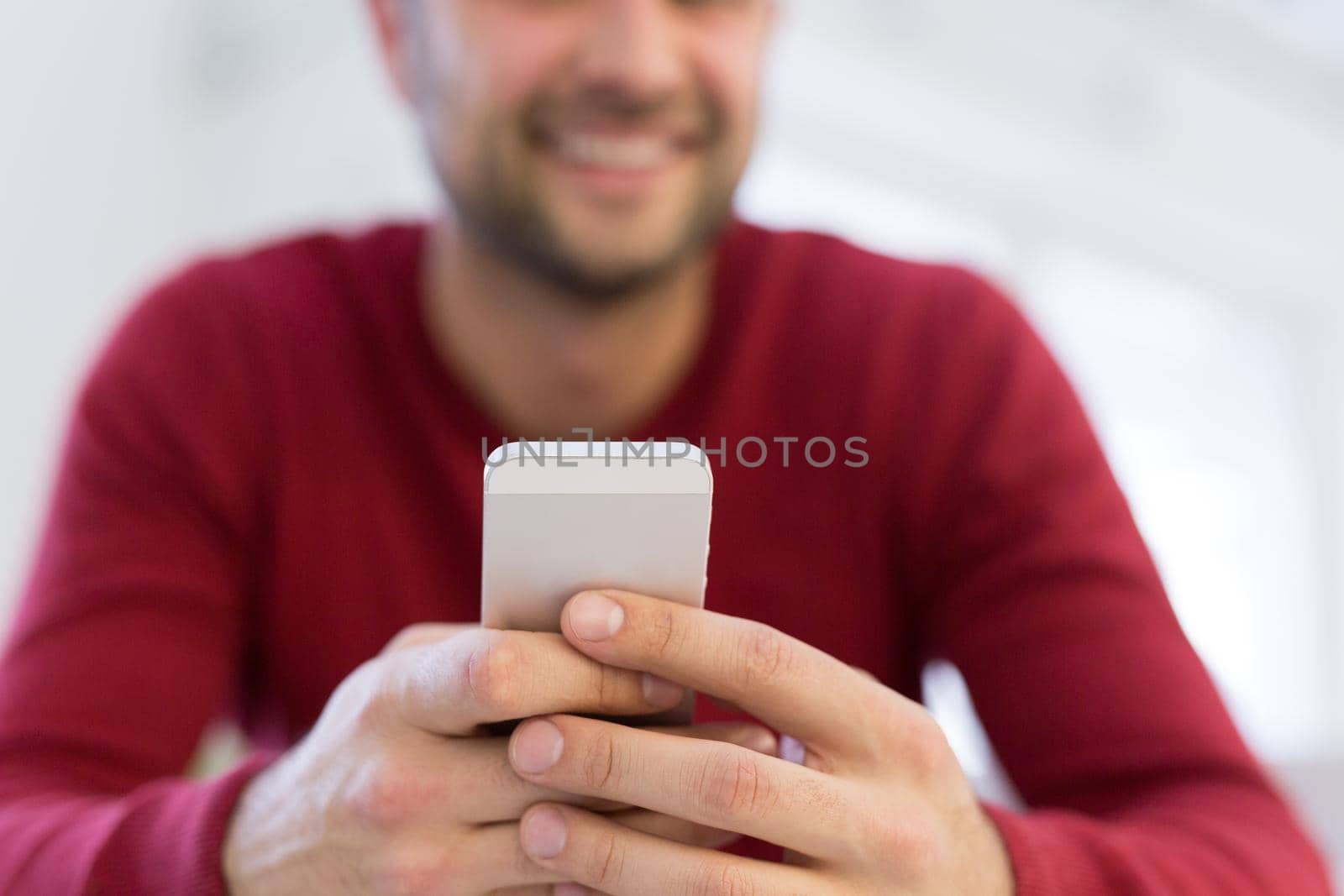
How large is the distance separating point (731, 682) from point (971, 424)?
0.32 metres

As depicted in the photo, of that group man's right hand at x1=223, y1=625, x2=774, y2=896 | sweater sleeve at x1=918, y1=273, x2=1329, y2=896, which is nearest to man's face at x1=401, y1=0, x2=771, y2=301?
sweater sleeve at x1=918, y1=273, x2=1329, y2=896

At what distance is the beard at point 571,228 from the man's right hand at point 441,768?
0.31 meters

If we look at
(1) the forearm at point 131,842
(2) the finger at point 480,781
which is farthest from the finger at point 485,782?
(1) the forearm at point 131,842

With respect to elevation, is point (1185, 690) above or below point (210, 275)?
below

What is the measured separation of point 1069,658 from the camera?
1.81 feet

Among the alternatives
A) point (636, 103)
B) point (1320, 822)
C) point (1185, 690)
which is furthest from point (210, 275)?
point (1320, 822)

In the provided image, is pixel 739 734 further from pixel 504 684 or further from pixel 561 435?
pixel 561 435

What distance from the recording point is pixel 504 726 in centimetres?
38

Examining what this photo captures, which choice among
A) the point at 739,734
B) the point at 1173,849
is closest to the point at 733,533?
the point at 739,734

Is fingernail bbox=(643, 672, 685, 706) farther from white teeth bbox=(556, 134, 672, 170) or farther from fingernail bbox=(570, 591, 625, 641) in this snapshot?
white teeth bbox=(556, 134, 672, 170)

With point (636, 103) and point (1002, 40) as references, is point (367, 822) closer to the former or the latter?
point (636, 103)

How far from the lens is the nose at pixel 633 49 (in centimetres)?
64

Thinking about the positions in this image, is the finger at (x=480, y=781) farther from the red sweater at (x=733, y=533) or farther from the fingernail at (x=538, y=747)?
the red sweater at (x=733, y=533)

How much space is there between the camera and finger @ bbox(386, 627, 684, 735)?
13.8 inches
